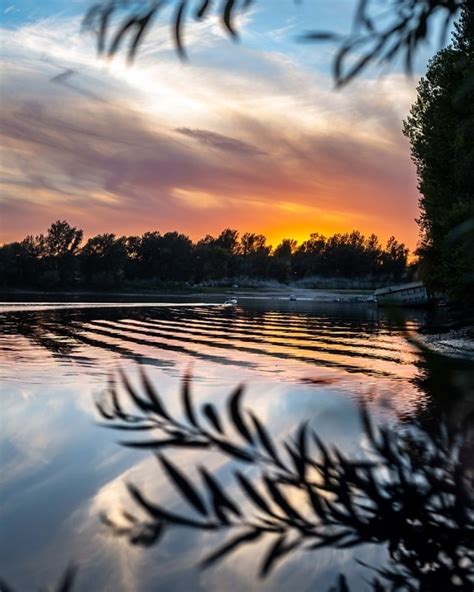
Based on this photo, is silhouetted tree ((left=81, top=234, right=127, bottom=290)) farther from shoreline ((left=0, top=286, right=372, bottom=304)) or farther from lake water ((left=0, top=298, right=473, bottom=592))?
lake water ((left=0, top=298, right=473, bottom=592))

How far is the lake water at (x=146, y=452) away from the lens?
257 centimetres

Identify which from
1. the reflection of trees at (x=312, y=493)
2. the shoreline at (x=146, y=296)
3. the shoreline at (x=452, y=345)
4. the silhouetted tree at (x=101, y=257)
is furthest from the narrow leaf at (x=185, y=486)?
the silhouetted tree at (x=101, y=257)

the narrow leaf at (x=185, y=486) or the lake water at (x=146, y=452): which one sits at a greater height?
the narrow leaf at (x=185, y=486)

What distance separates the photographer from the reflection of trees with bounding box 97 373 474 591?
5.27ft

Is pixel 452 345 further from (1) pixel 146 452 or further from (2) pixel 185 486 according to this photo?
(2) pixel 185 486

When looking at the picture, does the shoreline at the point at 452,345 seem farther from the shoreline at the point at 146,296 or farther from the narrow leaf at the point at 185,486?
the shoreline at the point at 146,296

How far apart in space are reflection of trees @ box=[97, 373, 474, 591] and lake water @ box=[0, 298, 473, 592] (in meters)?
0.07

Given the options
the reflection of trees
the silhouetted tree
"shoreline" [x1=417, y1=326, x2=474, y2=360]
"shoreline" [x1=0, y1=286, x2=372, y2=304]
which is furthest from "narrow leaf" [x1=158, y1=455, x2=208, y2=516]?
the silhouetted tree

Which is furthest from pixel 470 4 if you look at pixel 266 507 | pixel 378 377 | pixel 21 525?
pixel 378 377

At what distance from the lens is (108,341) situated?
1277 inches

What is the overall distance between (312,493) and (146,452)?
9.37 metres

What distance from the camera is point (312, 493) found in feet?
5.75

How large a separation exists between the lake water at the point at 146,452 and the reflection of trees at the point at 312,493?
7 cm

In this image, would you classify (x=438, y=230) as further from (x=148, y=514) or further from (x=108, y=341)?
(x=148, y=514)
